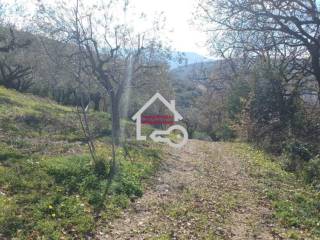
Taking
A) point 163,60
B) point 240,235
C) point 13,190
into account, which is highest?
point 163,60

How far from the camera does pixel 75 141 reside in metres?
15.3

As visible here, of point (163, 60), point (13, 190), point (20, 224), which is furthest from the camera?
point (163, 60)

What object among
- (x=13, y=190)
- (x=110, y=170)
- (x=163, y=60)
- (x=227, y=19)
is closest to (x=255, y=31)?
(x=227, y=19)

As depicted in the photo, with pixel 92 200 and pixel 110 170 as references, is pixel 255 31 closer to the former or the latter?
pixel 110 170

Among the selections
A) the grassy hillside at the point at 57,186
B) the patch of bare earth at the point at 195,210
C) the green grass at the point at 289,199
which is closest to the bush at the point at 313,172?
the green grass at the point at 289,199

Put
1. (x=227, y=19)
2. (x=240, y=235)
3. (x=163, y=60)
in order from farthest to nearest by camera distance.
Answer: (x=163, y=60), (x=227, y=19), (x=240, y=235)

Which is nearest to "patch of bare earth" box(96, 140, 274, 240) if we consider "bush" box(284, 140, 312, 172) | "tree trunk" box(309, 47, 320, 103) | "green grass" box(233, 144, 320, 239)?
"green grass" box(233, 144, 320, 239)

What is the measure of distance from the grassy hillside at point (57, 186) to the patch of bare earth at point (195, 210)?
17.2 inches

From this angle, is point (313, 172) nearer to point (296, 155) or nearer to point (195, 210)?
point (296, 155)

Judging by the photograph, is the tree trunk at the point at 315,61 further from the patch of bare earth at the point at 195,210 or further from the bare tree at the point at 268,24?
the patch of bare earth at the point at 195,210

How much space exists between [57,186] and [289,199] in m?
5.64

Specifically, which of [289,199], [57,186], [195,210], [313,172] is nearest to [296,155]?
[313,172]

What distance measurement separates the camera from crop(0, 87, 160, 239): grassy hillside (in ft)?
23.0

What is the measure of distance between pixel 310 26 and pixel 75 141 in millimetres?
11324
